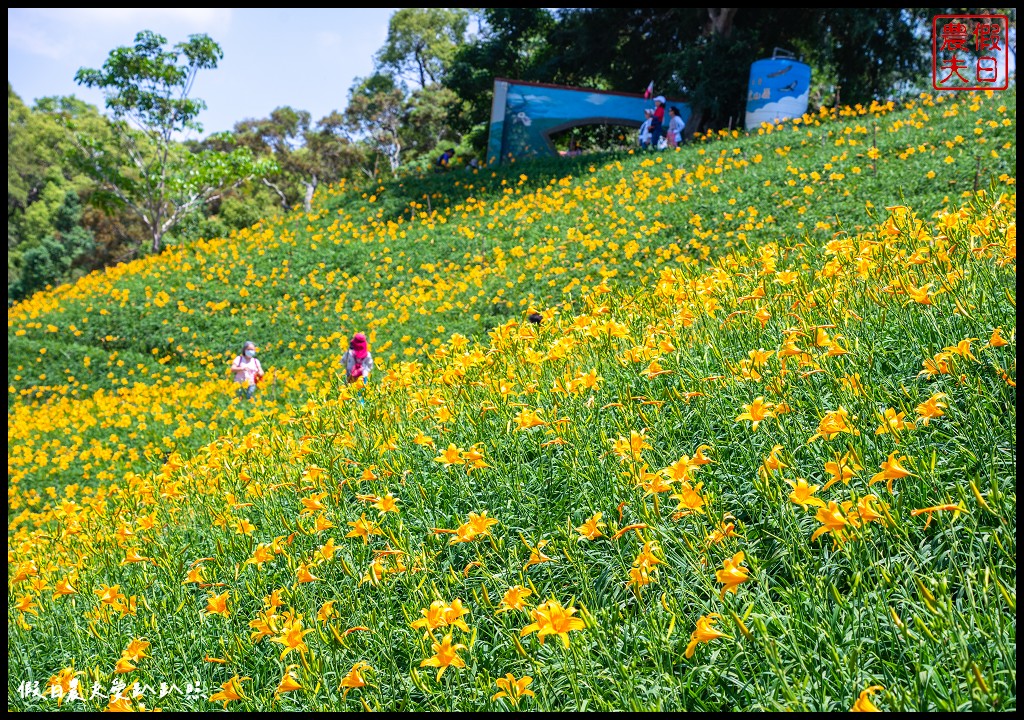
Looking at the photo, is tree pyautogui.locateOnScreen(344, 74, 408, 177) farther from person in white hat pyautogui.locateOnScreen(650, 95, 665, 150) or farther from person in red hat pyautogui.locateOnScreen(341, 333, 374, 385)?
person in red hat pyautogui.locateOnScreen(341, 333, 374, 385)

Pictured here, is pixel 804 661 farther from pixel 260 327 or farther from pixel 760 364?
pixel 260 327

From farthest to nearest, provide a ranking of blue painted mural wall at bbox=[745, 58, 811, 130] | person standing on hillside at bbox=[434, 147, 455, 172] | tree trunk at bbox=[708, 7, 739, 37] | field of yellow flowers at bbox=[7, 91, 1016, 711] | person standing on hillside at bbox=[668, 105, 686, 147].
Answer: person standing on hillside at bbox=[434, 147, 455, 172] < tree trunk at bbox=[708, 7, 739, 37] < person standing on hillside at bbox=[668, 105, 686, 147] < blue painted mural wall at bbox=[745, 58, 811, 130] < field of yellow flowers at bbox=[7, 91, 1016, 711]

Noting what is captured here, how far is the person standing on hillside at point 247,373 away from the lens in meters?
8.84

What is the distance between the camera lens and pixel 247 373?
29.6 feet

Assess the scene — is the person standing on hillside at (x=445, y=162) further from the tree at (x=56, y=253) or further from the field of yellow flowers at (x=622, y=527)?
the tree at (x=56, y=253)

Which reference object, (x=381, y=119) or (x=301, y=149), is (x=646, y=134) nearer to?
(x=381, y=119)

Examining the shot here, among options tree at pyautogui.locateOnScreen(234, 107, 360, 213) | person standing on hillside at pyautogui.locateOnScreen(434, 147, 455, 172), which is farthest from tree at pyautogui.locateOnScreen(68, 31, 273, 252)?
tree at pyautogui.locateOnScreen(234, 107, 360, 213)

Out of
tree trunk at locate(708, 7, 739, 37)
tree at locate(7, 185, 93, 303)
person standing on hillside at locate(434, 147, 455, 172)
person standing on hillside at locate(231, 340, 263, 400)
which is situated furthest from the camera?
tree at locate(7, 185, 93, 303)

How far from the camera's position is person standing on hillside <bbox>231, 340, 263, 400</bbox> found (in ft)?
29.0

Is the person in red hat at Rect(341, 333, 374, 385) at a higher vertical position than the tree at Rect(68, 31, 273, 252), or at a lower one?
lower

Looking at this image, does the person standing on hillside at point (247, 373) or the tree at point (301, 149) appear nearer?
the person standing on hillside at point (247, 373)

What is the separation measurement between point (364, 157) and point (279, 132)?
10373 mm

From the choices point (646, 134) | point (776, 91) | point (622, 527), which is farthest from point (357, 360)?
point (776, 91)

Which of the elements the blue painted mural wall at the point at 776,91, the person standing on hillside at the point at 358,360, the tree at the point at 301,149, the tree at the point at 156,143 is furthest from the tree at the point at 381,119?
the person standing on hillside at the point at 358,360
